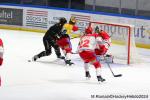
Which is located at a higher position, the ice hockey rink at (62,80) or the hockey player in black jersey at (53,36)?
the hockey player in black jersey at (53,36)

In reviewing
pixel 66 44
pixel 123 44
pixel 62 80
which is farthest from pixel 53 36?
pixel 62 80

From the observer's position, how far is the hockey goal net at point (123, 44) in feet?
46.1

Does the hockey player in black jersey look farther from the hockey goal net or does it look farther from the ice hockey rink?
the hockey goal net

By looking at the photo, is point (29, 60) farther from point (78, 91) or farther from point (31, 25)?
point (31, 25)

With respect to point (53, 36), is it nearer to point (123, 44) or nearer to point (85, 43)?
point (123, 44)

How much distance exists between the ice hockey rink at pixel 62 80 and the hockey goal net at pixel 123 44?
0.44 feet

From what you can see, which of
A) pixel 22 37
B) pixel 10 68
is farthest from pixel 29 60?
pixel 22 37

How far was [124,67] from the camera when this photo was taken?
44.3 feet

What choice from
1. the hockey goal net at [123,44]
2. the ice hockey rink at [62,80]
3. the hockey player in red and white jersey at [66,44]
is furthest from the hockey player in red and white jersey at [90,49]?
the hockey goal net at [123,44]

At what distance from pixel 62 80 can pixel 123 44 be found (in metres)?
3.11

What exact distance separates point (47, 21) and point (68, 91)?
9206 millimetres

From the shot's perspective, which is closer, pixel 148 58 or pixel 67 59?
pixel 67 59

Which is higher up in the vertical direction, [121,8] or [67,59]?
[121,8]

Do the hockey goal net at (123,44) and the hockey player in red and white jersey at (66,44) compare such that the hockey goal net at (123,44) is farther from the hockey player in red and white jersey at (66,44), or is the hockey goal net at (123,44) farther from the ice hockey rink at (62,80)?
the hockey player in red and white jersey at (66,44)
